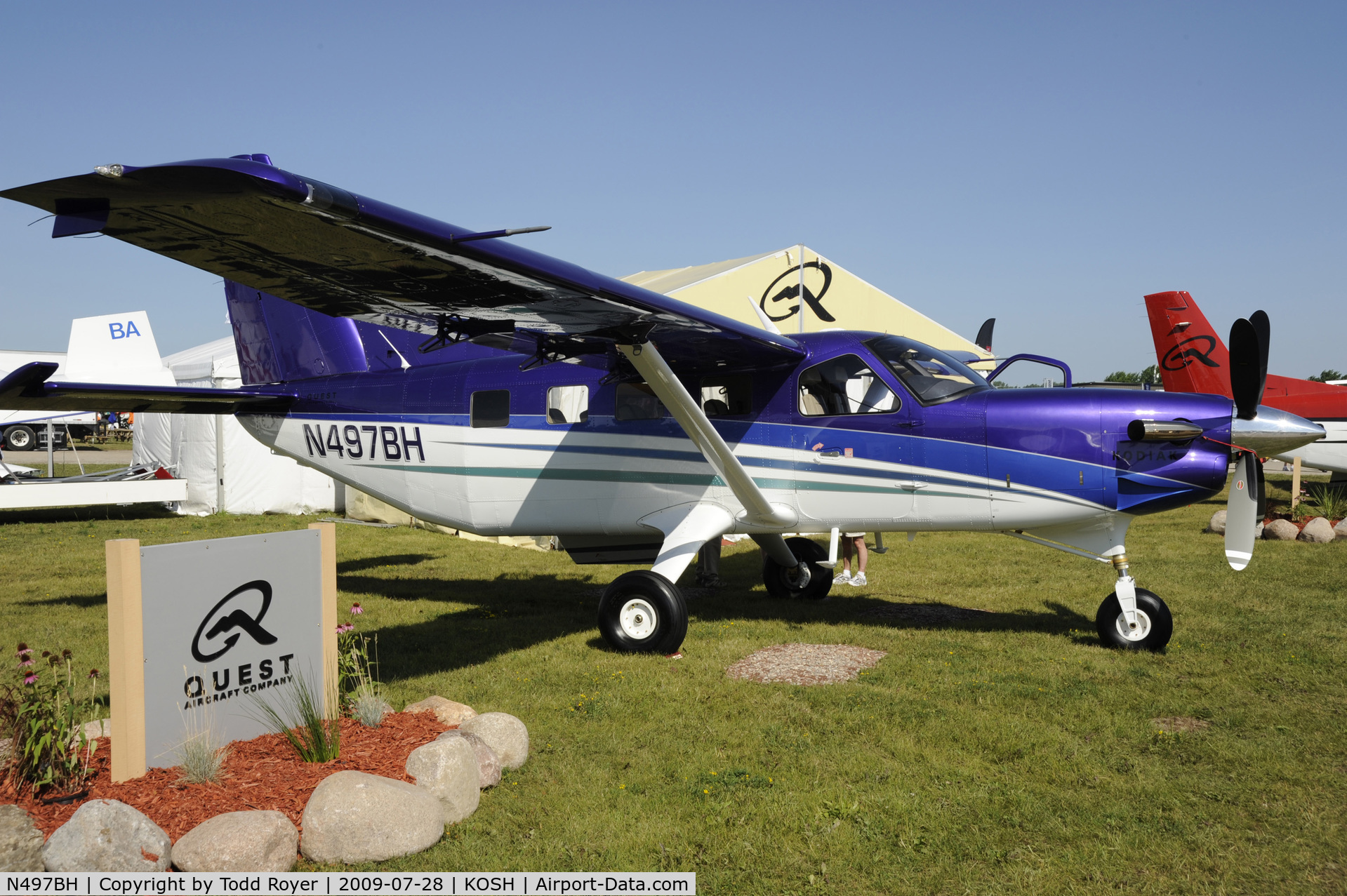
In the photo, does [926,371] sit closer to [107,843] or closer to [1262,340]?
[1262,340]

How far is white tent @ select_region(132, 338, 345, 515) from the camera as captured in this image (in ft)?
60.5

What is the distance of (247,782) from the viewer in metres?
4.22

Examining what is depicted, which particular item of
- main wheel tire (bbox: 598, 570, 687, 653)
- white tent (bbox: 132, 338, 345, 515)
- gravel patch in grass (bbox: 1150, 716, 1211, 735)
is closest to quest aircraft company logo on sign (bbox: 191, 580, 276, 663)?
main wheel tire (bbox: 598, 570, 687, 653)

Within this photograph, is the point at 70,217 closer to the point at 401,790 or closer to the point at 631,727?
the point at 401,790

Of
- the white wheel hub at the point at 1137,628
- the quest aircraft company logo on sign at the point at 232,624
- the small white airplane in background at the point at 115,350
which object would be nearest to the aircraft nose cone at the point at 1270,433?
the white wheel hub at the point at 1137,628

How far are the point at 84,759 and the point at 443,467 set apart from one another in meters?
5.12

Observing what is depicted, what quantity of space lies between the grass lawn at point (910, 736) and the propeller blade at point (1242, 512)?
0.85 meters

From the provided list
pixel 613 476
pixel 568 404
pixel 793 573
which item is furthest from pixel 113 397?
pixel 793 573

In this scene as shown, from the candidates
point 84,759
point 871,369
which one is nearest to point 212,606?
point 84,759

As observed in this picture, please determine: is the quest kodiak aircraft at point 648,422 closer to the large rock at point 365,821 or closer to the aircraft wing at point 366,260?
the aircraft wing at point 366,260

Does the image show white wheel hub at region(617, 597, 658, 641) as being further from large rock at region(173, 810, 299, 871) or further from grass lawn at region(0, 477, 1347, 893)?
large rock at region(173, 810, 299, 871)

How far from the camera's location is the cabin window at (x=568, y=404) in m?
8.59

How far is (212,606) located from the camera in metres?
4.51

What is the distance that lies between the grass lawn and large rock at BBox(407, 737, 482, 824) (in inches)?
4.9
